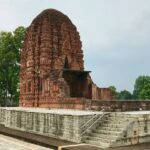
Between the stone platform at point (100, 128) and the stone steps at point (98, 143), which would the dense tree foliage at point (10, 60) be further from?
the stone steps at point (98, 143)

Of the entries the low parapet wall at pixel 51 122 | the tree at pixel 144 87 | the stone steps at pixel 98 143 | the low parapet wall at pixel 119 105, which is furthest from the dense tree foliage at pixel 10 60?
the stone steps at pixel 98 143

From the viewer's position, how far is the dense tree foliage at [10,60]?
136 feet

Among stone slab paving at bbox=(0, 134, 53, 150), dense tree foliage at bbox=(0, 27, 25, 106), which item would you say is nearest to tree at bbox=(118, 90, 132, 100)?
dense tree foliage at bbox=(0, 27, 25, 106)

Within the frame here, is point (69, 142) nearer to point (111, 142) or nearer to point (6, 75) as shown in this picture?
point (111, 142)

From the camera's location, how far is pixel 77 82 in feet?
88.8

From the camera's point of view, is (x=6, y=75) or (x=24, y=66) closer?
(x=24, y=66)

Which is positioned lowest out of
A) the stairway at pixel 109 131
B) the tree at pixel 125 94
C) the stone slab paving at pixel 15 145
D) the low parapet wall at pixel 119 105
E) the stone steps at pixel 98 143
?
the stone slab paving at pixel 15 145

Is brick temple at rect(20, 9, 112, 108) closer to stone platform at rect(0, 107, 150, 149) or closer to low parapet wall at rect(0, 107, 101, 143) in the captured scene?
low parapet wall at rect(0, 107, 101, 143)

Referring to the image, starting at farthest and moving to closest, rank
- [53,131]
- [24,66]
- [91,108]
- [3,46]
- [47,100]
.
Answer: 1. [3,46]
2. [24,66]
3. [47,100]
4. [91,108]
5. [53,131]

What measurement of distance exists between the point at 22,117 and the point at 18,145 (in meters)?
4.85

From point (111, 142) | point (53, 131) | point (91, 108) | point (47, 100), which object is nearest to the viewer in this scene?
point (111, 142)

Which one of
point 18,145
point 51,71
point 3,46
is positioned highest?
point 3,46

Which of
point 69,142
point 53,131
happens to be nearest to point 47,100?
point 53,131

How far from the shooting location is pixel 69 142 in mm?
14352
